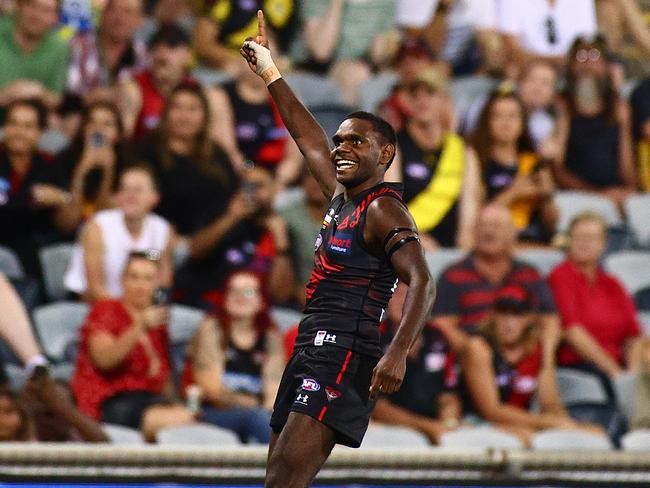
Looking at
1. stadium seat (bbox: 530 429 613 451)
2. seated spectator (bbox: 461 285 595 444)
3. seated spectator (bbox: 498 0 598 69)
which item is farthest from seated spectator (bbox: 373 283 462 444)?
seated spectator (bbox: 498 0 598 69)

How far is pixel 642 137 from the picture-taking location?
10.5 m

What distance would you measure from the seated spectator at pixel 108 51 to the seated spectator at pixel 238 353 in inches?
91.0

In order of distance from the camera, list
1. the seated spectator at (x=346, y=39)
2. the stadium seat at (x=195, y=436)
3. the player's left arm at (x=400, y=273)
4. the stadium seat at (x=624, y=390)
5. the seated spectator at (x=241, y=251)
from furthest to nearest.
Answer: the seated spectator at (x=346, y=39) → the seated spectator at (x=241, y=251) → the stadium seat at (x=624, y=390) → the stadium seat at (x=195, y=436) → the player's left arm at (x=400, y=273)

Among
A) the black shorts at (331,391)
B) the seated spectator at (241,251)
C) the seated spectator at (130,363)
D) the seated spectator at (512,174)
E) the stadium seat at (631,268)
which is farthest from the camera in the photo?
the seated spectator at (512,174)

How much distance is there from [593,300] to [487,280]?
80cm

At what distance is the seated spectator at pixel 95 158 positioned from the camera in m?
8.73

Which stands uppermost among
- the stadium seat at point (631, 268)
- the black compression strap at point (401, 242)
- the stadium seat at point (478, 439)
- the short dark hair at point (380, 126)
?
the short dark hair at point (380, 126)

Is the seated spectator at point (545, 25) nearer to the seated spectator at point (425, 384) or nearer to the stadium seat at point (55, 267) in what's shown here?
the seated spectator at point (425, 384)

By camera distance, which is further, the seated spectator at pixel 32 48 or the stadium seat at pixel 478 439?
the seated spectator at pixel 32 48

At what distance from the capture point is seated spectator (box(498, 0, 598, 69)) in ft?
36.2

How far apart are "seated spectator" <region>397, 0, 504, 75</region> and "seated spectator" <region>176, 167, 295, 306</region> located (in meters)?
2.76

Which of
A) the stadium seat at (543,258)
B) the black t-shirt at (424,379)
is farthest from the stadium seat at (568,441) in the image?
the stadium seat at (543,258)

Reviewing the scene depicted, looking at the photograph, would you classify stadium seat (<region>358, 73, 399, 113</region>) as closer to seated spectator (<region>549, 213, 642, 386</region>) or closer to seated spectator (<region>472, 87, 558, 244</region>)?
seated spectator (<region>472, 87, 558, 244</region>)

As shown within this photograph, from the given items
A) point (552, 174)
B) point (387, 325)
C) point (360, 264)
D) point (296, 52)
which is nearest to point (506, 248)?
point (387, 325)
